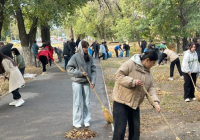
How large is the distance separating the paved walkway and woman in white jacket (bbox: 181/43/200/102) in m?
2.30

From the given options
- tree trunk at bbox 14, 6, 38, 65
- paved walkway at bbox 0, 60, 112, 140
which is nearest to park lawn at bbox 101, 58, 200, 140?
paved walkway at bbox 0, 60, 112, 140

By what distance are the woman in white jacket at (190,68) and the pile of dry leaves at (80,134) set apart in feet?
12.5

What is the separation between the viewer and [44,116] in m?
7.62

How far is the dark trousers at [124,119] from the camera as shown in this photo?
4590 millimetres

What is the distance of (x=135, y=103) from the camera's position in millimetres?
4504

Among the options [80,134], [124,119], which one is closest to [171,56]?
[80,134]

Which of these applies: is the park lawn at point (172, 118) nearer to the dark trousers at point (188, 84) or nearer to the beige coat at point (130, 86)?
the dark trousers at point (188, 84)

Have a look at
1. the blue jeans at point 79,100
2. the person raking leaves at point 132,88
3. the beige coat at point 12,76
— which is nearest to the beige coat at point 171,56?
the beige coat at point 12,76

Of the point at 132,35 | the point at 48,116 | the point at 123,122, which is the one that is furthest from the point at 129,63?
the point at 132,35

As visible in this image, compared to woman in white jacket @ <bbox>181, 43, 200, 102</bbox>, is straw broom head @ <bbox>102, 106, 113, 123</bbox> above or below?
below

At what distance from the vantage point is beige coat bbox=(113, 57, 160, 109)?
4.42 metres

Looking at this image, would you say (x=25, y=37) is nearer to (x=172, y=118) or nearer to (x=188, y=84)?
(x=188, y=84)

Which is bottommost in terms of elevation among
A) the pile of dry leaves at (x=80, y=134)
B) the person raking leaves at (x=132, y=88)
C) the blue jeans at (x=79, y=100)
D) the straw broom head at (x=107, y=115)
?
the pile of dry leaves at (x=80, y=134)

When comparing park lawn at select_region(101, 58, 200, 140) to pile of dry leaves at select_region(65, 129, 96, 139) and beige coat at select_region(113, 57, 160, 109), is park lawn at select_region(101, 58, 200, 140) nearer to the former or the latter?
pile of dry leaves at select_region(65, 129, 96, 139)
